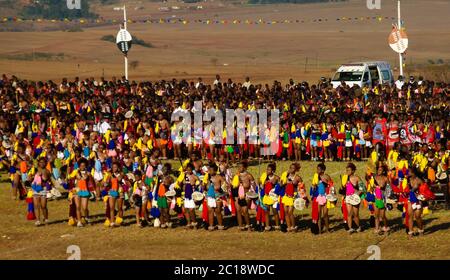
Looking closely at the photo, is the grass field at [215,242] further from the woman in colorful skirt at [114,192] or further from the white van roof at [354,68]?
the white van roof at [354,68]

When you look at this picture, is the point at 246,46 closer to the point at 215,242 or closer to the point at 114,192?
the point at 114,192

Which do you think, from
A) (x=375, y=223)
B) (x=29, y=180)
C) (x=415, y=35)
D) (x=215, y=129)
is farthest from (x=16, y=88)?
(x=415, y=35)

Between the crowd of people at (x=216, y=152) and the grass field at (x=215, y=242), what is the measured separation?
0.35 m

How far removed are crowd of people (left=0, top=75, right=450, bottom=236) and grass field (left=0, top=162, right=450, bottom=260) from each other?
353 mm

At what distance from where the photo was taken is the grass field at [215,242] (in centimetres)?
2106

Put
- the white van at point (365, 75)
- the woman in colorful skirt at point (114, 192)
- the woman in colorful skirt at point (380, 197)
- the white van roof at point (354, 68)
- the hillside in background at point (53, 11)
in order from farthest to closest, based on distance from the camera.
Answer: the hillside in background at point (53, 11) < the white van roof at point (354, 68) < the white van at point (365, 75) < the woman in colorful skirt at point (114, 192) < the woman in colorful skirt at point (380, 197)

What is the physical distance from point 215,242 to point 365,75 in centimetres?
2146

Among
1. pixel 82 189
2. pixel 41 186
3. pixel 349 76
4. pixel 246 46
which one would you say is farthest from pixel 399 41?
pixel 246 46

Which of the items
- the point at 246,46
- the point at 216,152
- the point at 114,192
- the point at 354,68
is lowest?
the point at 246,46

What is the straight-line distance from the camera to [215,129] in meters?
31.6

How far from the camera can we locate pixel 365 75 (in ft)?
139

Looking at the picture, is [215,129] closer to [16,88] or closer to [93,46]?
[16,88]

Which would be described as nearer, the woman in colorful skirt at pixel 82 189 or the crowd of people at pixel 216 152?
the crowd of people at pixel 216 152

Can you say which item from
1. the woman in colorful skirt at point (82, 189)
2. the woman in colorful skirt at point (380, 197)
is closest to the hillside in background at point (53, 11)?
the woman in colorful skirt at point (82, 189)
